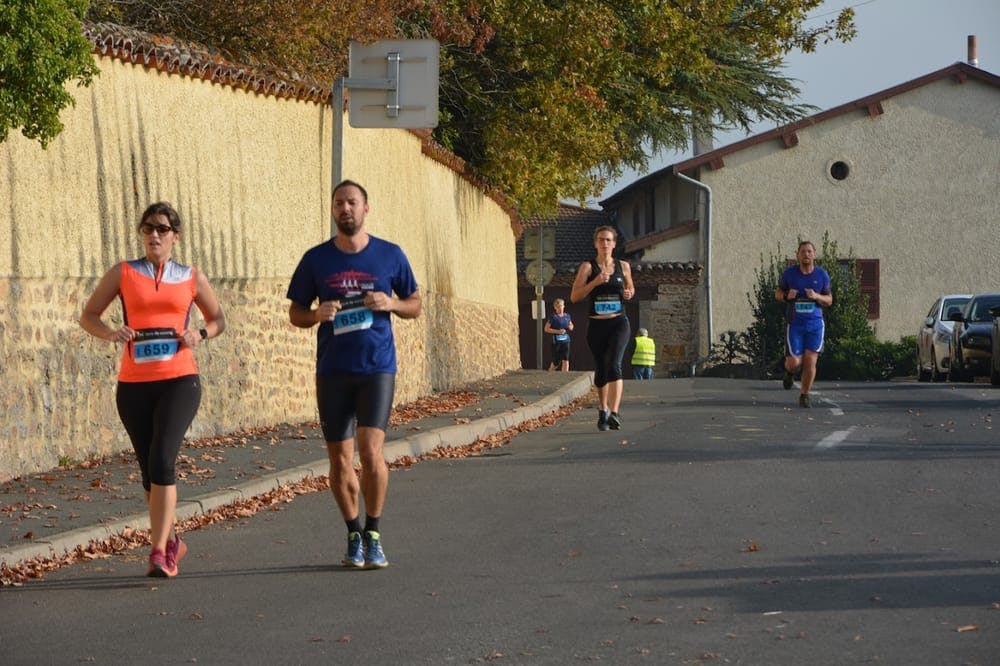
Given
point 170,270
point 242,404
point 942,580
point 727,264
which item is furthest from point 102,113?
Result: point 727,264

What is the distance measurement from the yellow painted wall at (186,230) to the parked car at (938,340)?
10.9 m

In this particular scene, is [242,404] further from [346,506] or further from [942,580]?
[942,580]

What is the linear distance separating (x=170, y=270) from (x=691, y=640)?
3.41 meters

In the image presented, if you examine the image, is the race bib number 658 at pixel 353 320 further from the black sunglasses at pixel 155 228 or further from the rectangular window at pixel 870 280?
the rectangular window at pixel 870 280

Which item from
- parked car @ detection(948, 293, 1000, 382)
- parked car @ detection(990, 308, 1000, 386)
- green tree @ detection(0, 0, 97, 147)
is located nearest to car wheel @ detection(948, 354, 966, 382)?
parked car @ detection(948, 293, 1000, 382)

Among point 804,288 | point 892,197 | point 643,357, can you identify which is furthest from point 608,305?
point 892,197

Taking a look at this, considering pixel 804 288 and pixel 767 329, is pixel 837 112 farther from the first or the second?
pixel 804 288

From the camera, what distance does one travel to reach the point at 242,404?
15.4 metres

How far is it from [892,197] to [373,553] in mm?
37690

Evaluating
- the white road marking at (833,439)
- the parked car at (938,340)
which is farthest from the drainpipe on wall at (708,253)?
the white road marking at (833,439)

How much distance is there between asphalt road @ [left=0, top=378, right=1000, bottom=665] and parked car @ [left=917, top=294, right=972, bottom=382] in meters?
16.7

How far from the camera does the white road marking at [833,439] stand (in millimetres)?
14055

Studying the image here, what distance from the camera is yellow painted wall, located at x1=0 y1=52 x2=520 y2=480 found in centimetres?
1177

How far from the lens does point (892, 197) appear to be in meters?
43.9
